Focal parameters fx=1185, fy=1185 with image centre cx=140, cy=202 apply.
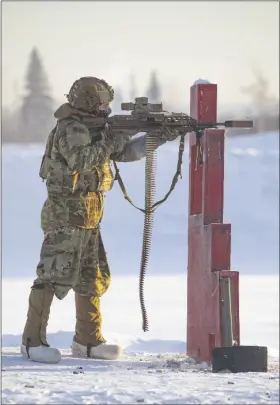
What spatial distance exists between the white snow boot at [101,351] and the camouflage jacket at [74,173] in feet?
2.42

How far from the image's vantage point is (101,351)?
22.7 feet

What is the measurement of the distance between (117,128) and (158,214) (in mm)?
14997

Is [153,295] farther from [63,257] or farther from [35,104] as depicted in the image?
[35,104]

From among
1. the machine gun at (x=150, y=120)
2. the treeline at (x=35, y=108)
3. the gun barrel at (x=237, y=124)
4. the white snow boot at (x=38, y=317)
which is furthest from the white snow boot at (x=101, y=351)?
the treeline at (x=35, y=108)

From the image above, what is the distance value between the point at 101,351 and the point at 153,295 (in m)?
6.68

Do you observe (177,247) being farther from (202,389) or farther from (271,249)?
(202,389)

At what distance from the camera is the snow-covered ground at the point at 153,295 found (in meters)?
5.42

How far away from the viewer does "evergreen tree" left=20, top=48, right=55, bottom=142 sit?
150ft

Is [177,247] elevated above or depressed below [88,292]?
above

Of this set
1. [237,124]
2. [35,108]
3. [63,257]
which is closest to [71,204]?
[63,257]

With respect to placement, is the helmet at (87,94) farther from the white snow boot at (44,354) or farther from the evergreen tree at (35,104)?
the evergreen tree at (35,104)

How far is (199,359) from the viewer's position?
22.8 ft

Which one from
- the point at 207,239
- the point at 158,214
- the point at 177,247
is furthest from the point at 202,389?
the point at 158,214

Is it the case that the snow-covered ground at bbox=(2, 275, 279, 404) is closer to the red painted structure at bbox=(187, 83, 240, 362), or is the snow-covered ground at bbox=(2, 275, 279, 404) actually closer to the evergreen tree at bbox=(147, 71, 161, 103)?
the red painted structure at bbox=(187, 83, 240, 362)
